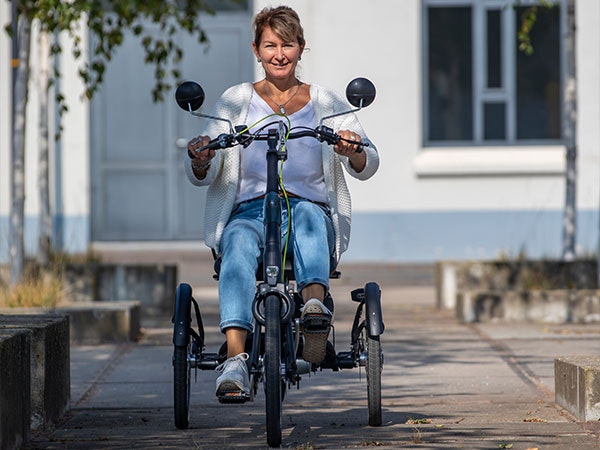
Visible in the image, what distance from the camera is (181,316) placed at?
591 centimetres

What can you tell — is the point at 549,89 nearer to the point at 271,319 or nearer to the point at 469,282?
the point at 469,282

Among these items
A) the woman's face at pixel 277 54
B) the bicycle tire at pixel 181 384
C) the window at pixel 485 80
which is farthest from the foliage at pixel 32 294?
the window at pixel 485 80

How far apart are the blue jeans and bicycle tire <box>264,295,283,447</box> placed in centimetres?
27

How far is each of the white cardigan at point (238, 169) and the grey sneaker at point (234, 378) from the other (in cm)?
61

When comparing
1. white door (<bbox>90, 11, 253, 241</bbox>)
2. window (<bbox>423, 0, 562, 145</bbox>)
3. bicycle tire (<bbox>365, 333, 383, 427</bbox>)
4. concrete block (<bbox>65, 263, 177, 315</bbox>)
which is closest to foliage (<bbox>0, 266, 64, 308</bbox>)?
concrete block (<bbox>65, 263, 177, 315</bbox>)

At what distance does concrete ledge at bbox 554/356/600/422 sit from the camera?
19.6ft

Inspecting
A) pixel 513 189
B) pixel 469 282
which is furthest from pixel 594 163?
pixel 469 282

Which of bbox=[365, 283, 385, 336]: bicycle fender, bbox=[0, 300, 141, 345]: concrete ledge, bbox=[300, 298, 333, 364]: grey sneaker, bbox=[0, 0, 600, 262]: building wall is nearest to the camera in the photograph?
bbox=[300, 298, 333, 364]: grey sneaker

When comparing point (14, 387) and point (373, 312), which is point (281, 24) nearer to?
point (373, 312)

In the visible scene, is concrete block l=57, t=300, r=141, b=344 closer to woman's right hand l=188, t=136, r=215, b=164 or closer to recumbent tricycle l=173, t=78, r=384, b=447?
recumbent tricycle l=173, t=78, r=384, b=447

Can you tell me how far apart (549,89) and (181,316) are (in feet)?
38.5

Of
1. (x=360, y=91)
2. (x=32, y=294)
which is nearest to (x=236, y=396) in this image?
(x=360, y=91)

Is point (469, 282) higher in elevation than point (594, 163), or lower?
lower

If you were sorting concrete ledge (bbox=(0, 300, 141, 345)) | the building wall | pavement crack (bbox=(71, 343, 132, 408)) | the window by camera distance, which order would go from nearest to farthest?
pavement crack (bbox=(71, 343, 132, 408)), concrete ledge (bbox=(0, 300, 141, 345)), the building wall, the window
